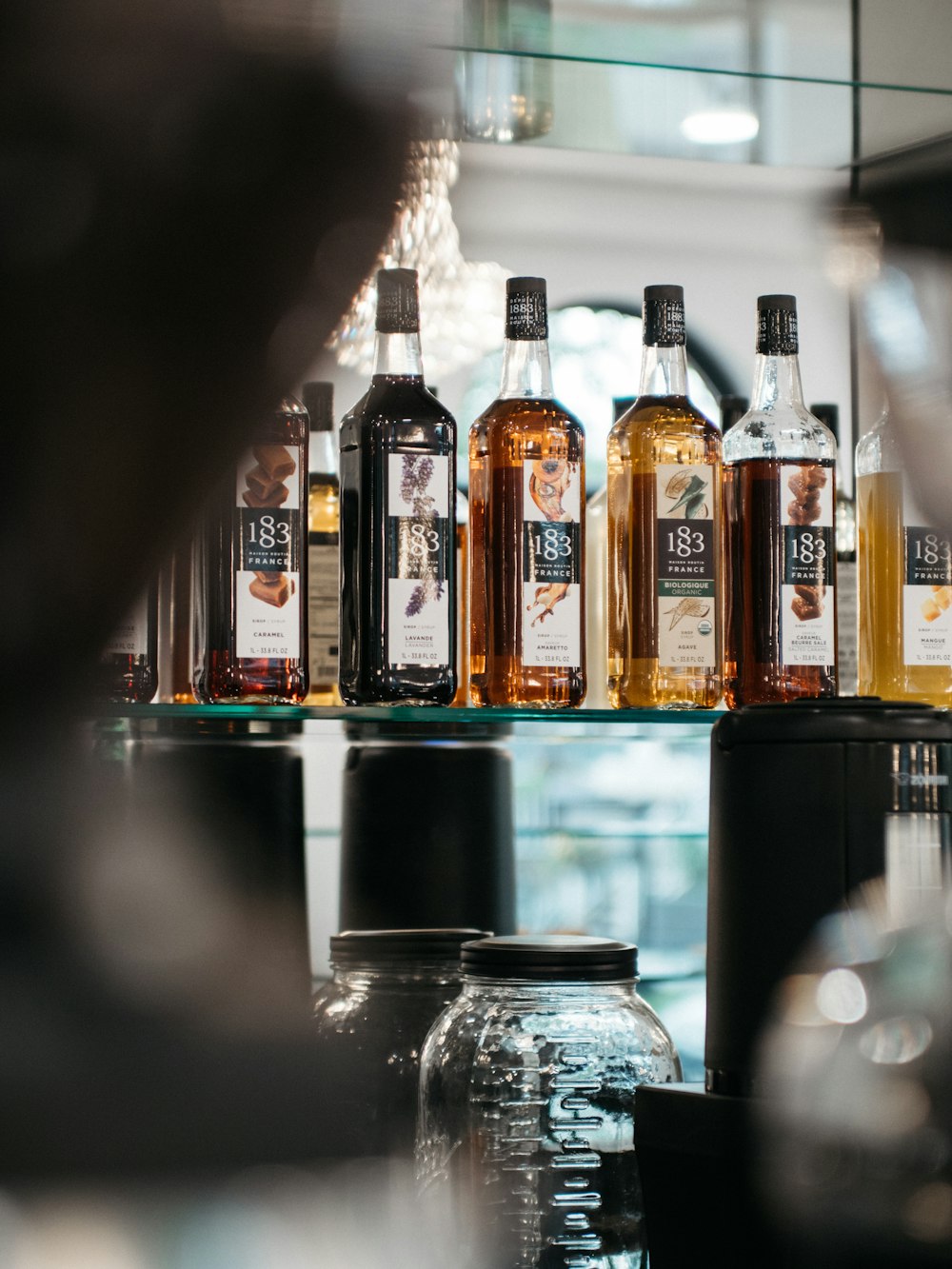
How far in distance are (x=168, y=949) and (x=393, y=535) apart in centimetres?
82

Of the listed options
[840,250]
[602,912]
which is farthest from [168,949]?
[840,250]

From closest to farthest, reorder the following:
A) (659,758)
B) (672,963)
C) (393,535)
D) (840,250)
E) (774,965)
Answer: (774,965) < (393,535) < (659,758) < (672,963) < (840,250)

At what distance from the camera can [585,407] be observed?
2.99 meters

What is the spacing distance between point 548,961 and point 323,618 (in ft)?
1.16

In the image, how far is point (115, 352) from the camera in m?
0.15

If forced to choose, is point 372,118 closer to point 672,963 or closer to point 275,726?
point 275,726

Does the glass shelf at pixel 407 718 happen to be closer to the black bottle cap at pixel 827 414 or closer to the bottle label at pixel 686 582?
the bottle label at pixel 686 582

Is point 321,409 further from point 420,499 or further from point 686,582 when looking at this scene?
point 686,582

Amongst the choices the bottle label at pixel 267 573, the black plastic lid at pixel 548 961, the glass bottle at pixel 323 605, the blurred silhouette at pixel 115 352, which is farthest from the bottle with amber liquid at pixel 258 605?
the blurred silhouette at pixel 115 352

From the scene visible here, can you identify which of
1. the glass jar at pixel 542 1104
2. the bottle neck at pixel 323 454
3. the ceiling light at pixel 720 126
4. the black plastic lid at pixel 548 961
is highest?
the ceiling light at pixel 720 126

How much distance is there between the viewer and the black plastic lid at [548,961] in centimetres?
91

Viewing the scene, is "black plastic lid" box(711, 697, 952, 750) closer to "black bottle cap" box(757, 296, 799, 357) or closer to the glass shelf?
the glass shelf

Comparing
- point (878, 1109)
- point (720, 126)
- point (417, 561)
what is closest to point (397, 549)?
point (417, 561)

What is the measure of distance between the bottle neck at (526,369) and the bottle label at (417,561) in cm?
13
